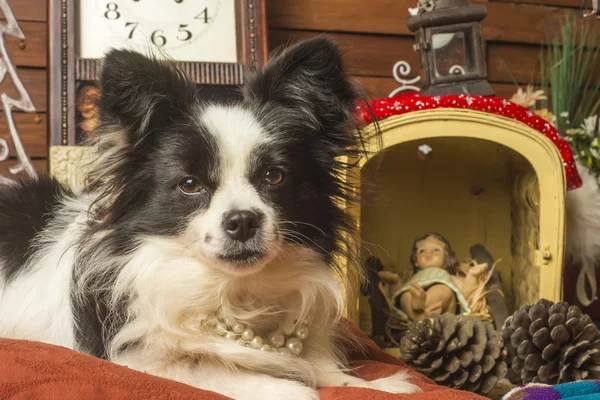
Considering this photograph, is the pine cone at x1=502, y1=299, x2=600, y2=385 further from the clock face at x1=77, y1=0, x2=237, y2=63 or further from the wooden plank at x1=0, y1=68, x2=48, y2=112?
the wooden plank at x1=0, y1=68, x2=48, y2=112

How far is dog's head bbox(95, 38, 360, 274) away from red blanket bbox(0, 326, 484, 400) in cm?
32

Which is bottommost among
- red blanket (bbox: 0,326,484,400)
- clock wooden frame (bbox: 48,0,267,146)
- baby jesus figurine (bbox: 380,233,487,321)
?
red blanket (bbox: 0,326,484,400)

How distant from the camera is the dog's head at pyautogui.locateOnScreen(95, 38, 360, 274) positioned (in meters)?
1.42

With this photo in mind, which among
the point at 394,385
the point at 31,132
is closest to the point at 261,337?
the point at 394,385

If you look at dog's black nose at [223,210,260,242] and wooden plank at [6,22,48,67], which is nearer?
dog's black nose at [223,210,260,242]

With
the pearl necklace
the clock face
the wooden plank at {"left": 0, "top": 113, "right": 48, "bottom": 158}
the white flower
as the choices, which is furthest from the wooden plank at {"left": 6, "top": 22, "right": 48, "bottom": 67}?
the white flower

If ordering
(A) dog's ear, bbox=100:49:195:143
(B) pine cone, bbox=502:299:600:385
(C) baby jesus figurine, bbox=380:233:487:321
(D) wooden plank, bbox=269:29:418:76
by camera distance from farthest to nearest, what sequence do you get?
1. (D) wooden plank, bbox=269:29:418:76
2. (C) baby jesus figurine, bbox=380:233:487:321
3. (B) pine cone, bbox=502:299:600:385
4. (A) dog's ear, bbox=100:49:195:143

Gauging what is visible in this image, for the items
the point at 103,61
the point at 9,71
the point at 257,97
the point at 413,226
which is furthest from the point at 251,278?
the point at 9,71

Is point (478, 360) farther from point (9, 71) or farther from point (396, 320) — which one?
point (9, 71)

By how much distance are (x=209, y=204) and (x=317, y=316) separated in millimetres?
430

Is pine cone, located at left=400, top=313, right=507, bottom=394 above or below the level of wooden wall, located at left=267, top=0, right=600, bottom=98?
below

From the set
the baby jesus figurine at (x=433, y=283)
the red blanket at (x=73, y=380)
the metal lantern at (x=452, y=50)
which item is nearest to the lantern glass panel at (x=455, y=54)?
the metal lantern at (x=452, y=50)

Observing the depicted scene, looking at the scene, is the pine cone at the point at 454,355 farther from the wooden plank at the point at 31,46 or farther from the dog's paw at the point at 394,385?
the wooden plank at the point at 31,46

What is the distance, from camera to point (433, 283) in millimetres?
2336
